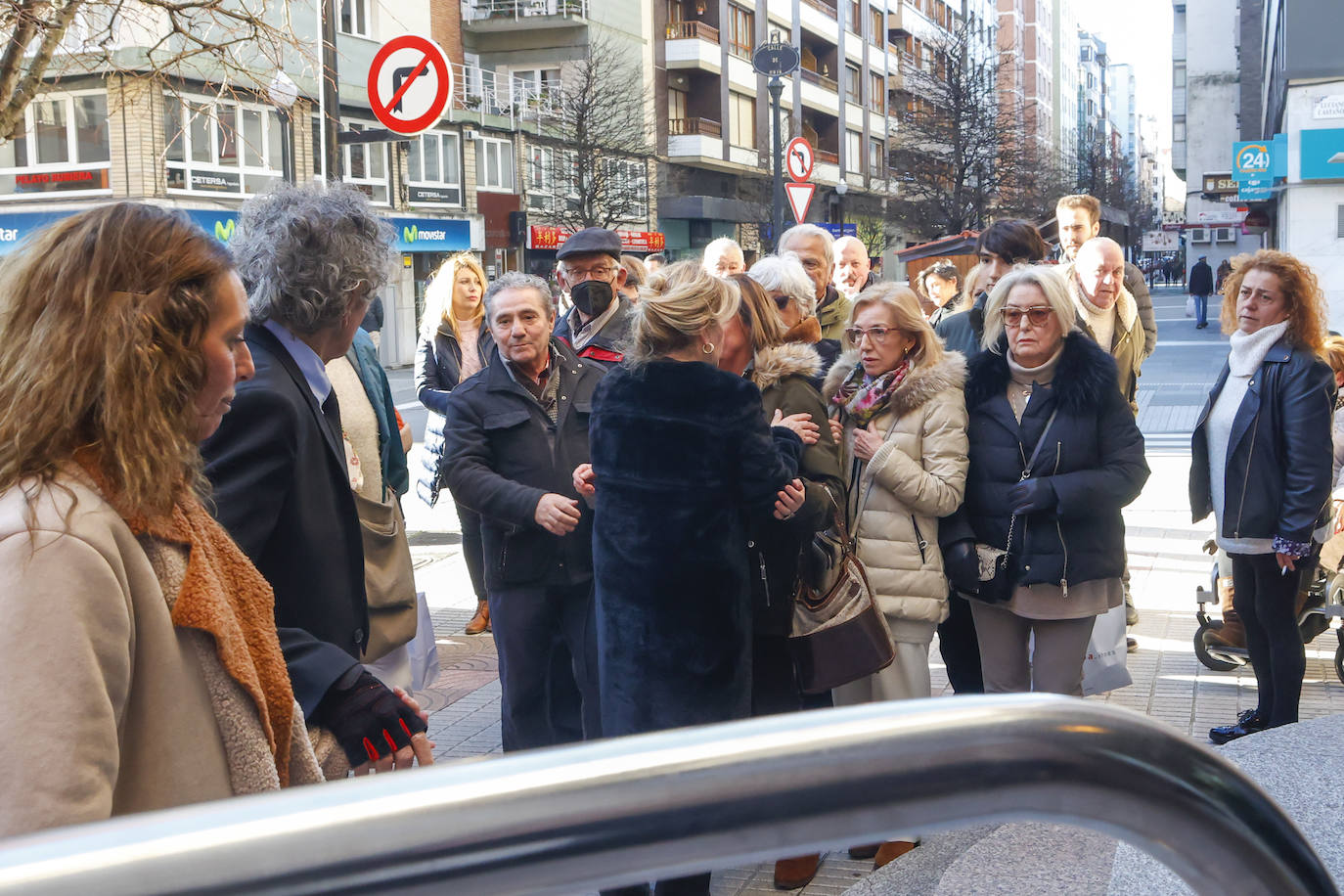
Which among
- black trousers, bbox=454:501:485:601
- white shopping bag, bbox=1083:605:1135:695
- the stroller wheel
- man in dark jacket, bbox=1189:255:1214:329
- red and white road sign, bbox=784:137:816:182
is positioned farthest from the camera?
man in dark jacket, bbox=1189:255:1214:329

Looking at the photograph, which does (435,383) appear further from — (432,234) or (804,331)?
(432,234)

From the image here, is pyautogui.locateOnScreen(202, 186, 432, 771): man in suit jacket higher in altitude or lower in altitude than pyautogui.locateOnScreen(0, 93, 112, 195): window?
lower

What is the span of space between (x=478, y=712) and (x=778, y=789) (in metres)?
5.69

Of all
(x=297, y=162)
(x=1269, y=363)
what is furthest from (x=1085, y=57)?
(x=1269, y=363)

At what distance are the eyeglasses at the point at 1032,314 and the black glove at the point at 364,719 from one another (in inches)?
114

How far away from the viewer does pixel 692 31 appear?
47.4 m

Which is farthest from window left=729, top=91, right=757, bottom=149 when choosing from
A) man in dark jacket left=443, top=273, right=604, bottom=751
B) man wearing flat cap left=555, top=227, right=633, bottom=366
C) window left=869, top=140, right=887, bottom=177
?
man in dark jacket left=443, top=273, right=604, bottom=751

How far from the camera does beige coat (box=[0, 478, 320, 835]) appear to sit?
157cm

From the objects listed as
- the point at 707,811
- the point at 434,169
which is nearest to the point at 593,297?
the point at 707,811

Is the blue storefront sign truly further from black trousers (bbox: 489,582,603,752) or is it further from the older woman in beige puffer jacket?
black trousers (bbox: 489,582,603,752)

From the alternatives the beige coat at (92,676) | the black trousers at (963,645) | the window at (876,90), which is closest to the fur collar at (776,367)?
the black trousers at (963,645)

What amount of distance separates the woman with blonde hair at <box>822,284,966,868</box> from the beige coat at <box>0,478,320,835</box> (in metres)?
2.96

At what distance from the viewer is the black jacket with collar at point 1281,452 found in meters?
5.09

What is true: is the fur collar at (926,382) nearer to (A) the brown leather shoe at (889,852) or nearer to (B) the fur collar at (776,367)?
(B) the fur collar at (776,367)
